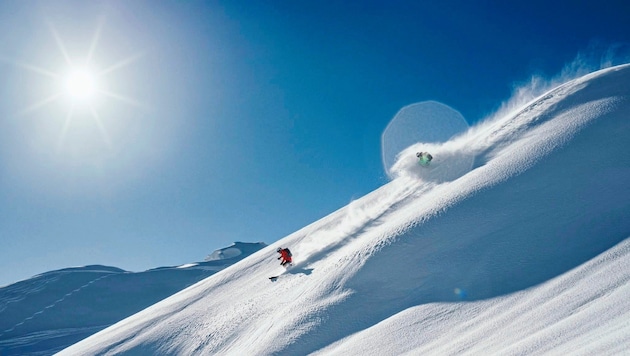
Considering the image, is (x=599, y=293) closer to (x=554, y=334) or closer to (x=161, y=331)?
(x=554, y=334)

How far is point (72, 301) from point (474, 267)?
103738 millimetres

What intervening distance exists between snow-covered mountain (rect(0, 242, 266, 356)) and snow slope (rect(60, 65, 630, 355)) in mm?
64404

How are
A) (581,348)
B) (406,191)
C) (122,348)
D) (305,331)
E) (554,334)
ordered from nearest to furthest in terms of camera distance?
(581,348) < (554,334) < (305,331) < (122,348) < (406,191)

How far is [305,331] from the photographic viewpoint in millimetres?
10227

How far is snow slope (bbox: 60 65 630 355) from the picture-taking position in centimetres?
721

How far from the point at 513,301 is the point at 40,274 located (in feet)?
448

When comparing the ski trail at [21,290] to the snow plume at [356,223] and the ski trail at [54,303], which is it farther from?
the snow plume at [356,223]

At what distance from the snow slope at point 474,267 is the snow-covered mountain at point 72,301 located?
64.4 meters

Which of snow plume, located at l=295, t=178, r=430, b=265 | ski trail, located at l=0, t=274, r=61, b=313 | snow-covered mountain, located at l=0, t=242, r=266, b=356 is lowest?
snow plume, located at l=295, t=178, r=430, b=265

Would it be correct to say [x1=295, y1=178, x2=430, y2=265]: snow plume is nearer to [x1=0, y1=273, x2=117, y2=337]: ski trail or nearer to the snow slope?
the snow slope

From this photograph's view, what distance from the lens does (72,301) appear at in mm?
92562

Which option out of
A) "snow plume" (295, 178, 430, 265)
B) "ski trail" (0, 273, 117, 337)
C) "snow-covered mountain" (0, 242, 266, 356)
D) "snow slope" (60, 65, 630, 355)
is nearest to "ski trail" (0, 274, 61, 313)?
"snow-covered mountain" (0, 242, 266, 356)

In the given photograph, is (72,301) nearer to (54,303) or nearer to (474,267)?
(54,303)

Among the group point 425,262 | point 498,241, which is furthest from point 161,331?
point 498,241
